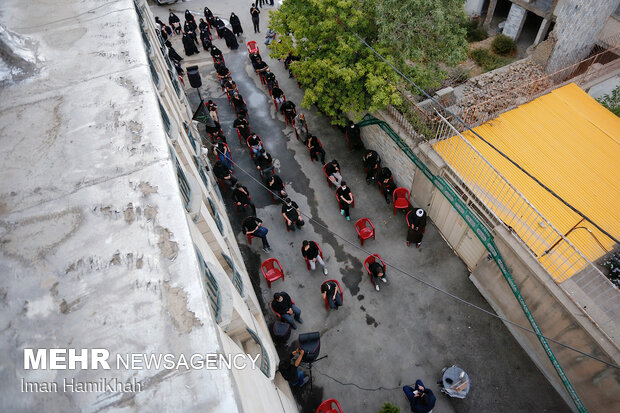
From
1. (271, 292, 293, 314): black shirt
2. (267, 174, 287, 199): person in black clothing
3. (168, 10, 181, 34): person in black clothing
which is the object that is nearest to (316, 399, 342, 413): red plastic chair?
(271, 292, 293, 314): black shirt

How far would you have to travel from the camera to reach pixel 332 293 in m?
10.3

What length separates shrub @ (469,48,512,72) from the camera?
16.1m

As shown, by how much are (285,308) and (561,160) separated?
→ 358 inches

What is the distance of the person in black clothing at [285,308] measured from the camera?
9.77 m

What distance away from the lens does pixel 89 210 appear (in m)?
5.29

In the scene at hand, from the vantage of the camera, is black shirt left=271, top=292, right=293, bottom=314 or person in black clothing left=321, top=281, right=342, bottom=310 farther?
person in black clothing left=321, top=281, right=342, bottom=310

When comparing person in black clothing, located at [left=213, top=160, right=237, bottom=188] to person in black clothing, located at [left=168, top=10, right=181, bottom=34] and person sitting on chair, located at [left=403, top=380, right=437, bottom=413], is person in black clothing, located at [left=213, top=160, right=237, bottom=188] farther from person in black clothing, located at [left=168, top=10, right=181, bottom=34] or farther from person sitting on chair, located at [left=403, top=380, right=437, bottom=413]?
person in black clothing, located at [left=168, top=10, right=181, bottom=34]

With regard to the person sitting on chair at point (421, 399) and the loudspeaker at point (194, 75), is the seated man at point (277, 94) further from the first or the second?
the person sitting on chair at point (421, 399)

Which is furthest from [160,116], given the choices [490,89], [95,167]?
[490,89]

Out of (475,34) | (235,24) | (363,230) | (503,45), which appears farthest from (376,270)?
(235,24)

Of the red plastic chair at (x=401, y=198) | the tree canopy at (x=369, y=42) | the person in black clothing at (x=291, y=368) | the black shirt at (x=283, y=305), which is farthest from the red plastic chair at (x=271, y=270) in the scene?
the tree canopy at (x=369, y=42)

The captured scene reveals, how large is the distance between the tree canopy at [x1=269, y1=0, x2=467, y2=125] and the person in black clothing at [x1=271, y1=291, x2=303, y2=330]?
6.40 meters

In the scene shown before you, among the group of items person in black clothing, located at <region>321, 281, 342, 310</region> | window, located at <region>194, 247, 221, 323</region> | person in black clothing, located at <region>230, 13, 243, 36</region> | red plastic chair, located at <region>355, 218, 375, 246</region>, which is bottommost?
person in black clothing, located at <region>321, 281, 342, 310</region>

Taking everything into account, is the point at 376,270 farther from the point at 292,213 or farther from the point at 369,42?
the point at 369,42
